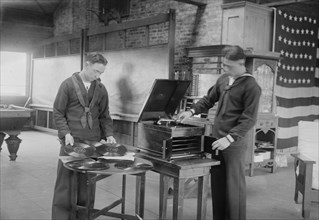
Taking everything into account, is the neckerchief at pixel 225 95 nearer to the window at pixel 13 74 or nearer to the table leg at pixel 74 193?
the table leg at pixel 74 193

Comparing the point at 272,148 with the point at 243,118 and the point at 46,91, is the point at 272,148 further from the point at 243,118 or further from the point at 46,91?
the point at 46,91

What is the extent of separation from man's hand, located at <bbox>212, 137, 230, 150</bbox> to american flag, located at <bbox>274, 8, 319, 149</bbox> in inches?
171

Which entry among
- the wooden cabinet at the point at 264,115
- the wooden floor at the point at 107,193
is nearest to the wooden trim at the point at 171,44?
the wooden cabinet at the point at 264,115

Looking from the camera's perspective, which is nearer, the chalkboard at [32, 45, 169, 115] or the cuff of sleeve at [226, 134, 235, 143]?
the cuff of sleeve at [226, 134, 235, 143]

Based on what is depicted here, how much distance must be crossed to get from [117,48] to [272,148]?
4.40m

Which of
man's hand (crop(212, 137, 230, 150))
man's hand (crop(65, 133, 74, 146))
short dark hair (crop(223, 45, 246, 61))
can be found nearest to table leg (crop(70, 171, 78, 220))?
man's hand (crop(65, 133, 74, 146))

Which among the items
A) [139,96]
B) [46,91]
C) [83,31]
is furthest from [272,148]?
[46,91]

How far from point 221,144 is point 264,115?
3609mm

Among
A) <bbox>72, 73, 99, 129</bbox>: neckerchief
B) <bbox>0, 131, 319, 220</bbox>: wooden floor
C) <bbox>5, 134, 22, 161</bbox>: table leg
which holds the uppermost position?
<bbox>72, 73, 99, 129</bbox>: neckerchief

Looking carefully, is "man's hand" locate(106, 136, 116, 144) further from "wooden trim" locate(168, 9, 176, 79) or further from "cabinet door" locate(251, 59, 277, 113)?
"wooden trim" locate(168, 9, 176, 79)

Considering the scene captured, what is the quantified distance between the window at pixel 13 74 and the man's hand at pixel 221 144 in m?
10.0

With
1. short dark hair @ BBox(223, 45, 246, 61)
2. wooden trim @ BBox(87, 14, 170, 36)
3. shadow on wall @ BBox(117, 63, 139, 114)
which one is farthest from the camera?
shadow on wall @ BBox(117, 63, 139, 114)

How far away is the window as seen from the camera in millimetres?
11922

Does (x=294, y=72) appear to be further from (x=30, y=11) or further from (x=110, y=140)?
(x=30, y=11)
